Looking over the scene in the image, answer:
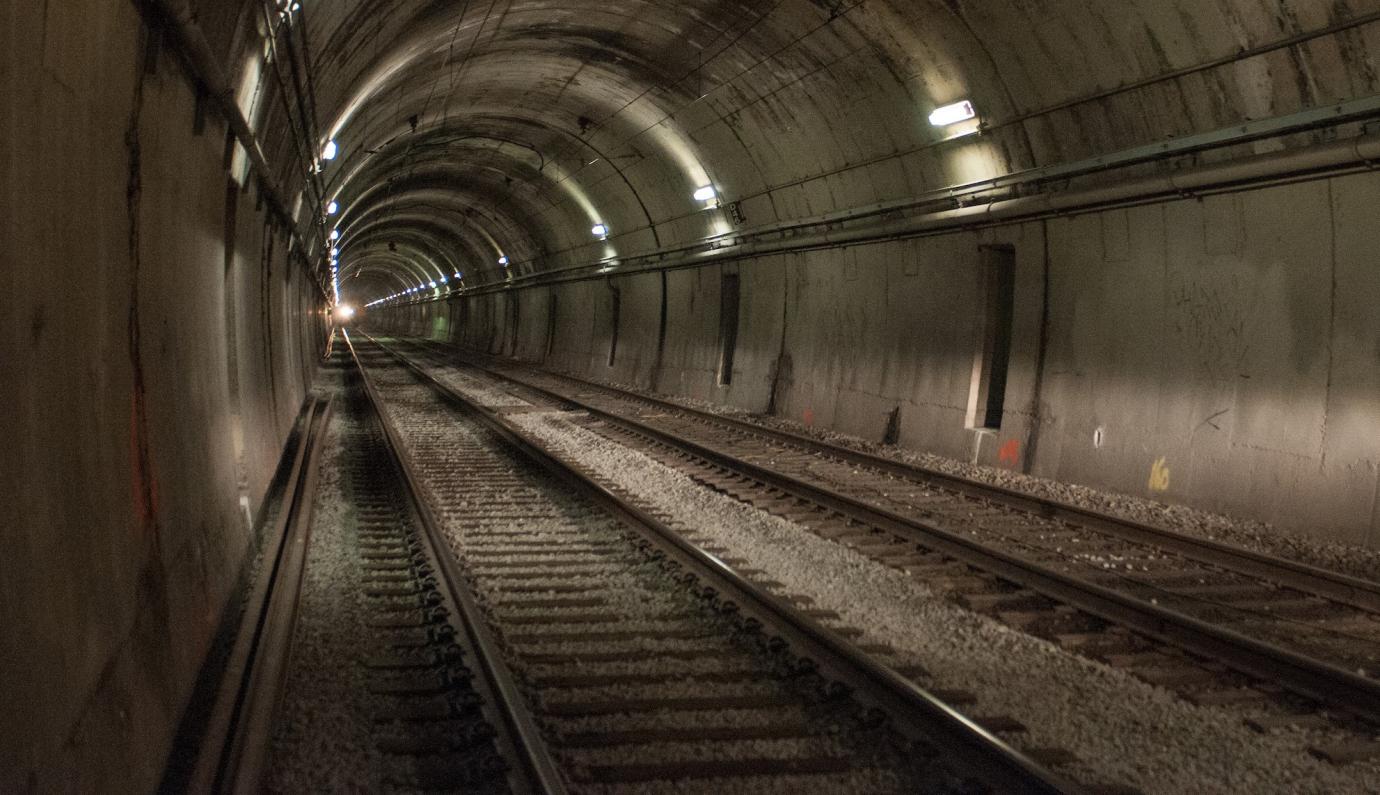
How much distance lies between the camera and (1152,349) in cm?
983

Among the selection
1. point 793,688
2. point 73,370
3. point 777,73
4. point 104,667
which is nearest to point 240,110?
point 73,370

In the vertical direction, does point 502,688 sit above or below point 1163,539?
below

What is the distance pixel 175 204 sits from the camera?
16.4ft

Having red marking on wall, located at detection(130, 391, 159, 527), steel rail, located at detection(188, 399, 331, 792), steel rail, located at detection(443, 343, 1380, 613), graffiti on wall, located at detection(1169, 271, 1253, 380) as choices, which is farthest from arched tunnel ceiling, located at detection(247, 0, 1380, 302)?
red marking on wall, located at detection(130, 391, 159, 527)

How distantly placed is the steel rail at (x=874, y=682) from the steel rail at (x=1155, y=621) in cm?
173

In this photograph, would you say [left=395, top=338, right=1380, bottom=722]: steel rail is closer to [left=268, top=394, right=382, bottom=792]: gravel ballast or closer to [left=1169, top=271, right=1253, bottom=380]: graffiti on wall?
[left=1169, top=271, right=1253, bottom=380]: graffiti on wall

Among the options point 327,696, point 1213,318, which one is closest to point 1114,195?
point 1213,318

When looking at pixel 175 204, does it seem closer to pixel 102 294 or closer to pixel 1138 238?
pixel 102 294

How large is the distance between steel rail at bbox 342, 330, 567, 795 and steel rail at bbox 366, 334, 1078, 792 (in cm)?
140

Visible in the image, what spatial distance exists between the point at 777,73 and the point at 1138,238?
5.47 m

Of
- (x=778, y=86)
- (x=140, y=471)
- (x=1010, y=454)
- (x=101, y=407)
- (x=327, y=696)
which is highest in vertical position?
(x=778, y=86)

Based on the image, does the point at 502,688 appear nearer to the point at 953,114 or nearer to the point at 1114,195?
the point at 1114,195

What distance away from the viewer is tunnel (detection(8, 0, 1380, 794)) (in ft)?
11.6

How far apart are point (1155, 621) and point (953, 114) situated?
23.7ft
